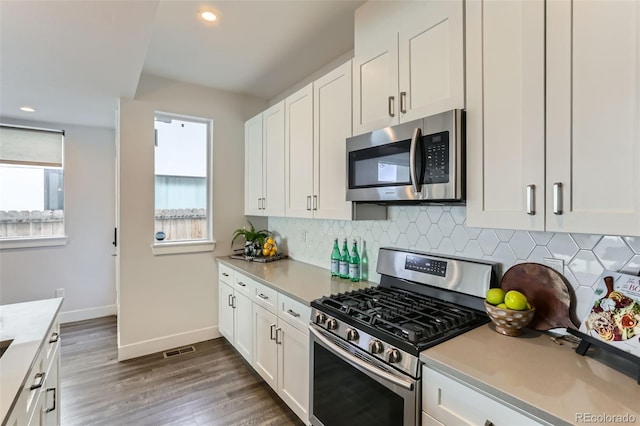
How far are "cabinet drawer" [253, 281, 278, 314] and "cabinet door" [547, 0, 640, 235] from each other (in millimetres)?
1713

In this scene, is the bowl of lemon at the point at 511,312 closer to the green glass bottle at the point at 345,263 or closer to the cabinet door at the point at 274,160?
the green glass bottle at the point at 345,263

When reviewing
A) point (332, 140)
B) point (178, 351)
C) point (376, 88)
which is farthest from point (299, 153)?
point (178, 351)

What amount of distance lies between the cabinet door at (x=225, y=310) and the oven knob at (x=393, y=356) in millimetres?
2113

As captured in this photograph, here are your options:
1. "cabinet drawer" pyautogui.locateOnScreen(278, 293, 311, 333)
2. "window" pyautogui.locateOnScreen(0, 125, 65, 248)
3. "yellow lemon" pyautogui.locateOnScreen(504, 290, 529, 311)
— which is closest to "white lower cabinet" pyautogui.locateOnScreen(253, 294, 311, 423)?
"cabinet drawer" pyautogui.locateOnScreen(278, 293, 311, 333)

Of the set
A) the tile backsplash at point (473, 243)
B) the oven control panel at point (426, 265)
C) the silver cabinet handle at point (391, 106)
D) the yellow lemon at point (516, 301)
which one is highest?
the silver cabinet handle at point (391, 106)

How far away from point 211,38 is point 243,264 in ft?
6.36

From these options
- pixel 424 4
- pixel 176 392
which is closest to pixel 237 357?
pixel 176 392

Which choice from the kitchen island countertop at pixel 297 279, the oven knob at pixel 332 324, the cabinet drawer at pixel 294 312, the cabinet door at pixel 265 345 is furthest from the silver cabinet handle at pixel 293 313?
the oven knob at pixel 332 324

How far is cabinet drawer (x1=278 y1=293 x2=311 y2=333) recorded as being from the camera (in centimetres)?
188

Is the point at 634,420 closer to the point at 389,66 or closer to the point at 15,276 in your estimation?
the point at 389,66

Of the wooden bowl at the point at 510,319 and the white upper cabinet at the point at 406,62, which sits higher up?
the white upper cabinet at the point at 406,62

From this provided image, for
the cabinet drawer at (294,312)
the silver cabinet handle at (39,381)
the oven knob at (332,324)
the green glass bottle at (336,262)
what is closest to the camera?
the silver cabinet handle at (39,381)

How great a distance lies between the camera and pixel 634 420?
0.80m

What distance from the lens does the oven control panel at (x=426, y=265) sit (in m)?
1.72
